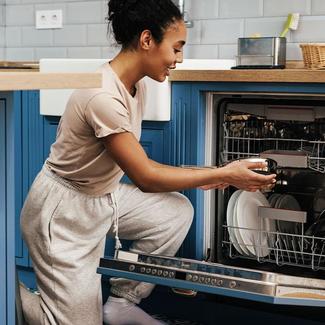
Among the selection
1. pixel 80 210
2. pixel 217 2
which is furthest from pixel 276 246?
pixel 217 2

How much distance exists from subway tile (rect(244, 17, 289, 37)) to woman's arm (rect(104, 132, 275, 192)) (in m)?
1.06

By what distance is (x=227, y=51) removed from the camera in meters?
3.08

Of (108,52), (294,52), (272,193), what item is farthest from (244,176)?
(108,52)

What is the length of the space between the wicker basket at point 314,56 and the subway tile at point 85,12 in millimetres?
1398

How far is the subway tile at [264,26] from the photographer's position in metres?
2.94

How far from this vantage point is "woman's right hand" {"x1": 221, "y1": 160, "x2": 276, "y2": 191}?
2018 mm

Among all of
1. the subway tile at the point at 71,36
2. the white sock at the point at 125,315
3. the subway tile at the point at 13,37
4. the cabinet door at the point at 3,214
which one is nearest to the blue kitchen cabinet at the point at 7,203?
the cabinet door at the point at 3,214

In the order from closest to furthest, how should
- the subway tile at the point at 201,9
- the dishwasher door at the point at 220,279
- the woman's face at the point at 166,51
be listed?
1. the dishwasher door at the point at 220,279
2. the woman's face at the point at 166,51
3. the subway tile at the point at 201,9

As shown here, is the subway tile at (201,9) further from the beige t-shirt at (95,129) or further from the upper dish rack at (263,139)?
the beige t-shirt at (95,129)

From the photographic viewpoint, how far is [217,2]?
10.1 ft

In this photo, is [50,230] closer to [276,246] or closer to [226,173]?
[226,173]

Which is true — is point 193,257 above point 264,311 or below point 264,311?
above

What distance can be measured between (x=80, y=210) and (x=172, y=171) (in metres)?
0.32

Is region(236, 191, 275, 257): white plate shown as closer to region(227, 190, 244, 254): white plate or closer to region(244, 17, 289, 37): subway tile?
region(227, 190, 244, 254): white plate
